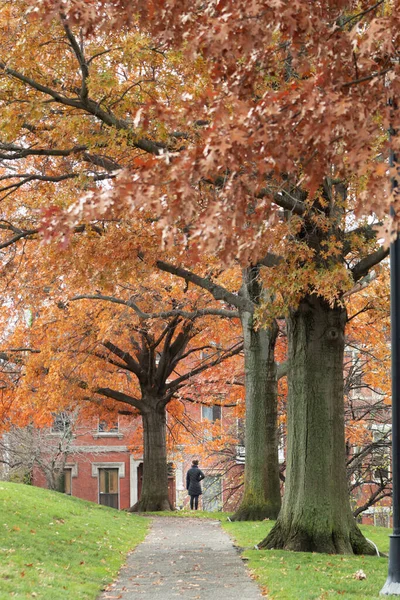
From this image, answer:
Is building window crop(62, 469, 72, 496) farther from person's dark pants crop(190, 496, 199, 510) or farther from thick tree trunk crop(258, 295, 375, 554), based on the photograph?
thick tree trunk crop(258, 295, 375, 554)

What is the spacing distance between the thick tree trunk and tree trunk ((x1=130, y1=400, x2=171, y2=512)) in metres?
14.7

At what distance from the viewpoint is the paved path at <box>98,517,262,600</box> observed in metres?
9.57

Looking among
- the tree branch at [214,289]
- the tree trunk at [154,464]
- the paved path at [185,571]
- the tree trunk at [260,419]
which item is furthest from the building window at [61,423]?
the tree branch at [214,289]

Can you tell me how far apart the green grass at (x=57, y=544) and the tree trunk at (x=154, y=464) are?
201 inches

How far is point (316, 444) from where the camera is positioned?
13.1 metres

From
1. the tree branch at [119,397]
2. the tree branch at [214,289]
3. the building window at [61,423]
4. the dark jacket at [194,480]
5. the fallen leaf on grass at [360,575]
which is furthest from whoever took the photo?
the building window at [61,423]

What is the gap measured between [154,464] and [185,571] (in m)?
16.5

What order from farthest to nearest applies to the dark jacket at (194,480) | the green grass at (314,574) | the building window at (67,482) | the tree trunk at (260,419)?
the building window at (67,482)
the dark jacket at (194,480)
the tree trunk at (260,419)
the green grass at (314,574)

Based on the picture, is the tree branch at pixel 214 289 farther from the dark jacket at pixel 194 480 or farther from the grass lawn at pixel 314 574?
the dark jacket at pixel 194 480

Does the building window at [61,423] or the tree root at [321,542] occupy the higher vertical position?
the building window at [61,423]

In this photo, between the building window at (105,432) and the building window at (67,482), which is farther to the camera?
the building window at (105,432)

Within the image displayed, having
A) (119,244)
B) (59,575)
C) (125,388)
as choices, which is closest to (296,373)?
(119,244)

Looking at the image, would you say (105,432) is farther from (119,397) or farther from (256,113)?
(256,113)

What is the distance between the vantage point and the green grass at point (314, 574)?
8.89 meters
